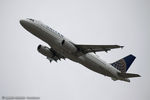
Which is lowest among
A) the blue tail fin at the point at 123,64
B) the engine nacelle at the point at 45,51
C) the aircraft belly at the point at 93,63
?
the aircraft belly at the point at 93,63

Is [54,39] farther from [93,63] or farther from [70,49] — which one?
[93,63]

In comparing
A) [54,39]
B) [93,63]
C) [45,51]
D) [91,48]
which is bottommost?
[93,63]

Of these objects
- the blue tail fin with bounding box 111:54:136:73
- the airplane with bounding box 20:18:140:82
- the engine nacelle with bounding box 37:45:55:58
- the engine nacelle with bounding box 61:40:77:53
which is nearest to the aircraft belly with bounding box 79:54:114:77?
the airplane with bounding box 20:18:140:82

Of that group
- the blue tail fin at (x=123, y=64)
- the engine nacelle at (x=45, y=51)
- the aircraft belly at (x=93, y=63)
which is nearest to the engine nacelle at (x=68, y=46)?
the aircraft belly at (x=93, y=63)

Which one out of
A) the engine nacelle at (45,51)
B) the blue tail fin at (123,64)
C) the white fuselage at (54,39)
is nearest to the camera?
the white fuselage at (54,39)

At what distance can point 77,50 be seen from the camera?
36.6m

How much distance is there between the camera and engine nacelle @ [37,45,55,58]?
3991cm

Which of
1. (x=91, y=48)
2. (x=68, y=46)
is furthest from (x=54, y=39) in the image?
(x=91, y=48)

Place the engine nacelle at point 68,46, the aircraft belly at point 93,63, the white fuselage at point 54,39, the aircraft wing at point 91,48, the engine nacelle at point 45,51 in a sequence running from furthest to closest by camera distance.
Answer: the engine nacelle at point 45,51
the aircraft belly at point 93,63
the aircraft wing at point 91,48
the white fuselage at point 54,39
the engine nacelle at point 68,46

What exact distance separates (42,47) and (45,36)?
5618 mm

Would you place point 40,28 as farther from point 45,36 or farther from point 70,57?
point 70,57

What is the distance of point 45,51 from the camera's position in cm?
4022

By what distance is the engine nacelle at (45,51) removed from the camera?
1571 inches

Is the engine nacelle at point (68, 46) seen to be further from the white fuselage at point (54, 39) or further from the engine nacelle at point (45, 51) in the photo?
the engine nacelle at point (45, 51)
